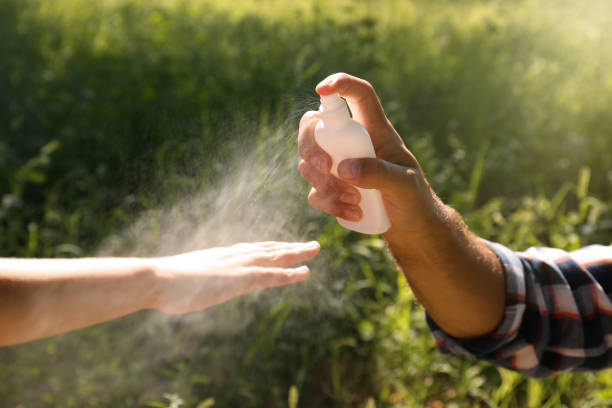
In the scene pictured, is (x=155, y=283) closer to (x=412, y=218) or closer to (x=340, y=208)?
(x=340, y=208)

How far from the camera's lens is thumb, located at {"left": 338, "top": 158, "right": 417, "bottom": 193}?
1170 mm

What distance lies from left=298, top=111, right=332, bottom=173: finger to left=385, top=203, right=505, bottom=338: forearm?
31 centimetres

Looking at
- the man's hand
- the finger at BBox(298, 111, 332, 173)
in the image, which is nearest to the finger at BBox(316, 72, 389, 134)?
the man's hand

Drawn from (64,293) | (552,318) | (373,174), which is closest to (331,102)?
(373,174)

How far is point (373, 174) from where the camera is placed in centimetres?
118

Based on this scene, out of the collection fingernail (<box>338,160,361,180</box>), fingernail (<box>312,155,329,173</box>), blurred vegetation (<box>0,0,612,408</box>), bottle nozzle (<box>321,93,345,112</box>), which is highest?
bottle nozzle (<box>321,93,345,112</box>)

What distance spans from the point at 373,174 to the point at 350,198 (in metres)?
0.20

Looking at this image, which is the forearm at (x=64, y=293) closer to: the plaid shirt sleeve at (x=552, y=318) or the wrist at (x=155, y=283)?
the wrist at (x=155, y=283)

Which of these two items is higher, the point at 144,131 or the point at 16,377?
the point at 144,131

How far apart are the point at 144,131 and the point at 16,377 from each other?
183 cm

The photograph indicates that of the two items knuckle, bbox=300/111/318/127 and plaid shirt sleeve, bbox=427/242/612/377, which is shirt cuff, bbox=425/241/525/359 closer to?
plaid shirt sleeve, bbox=427/242/612/377

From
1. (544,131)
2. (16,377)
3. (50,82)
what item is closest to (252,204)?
(16,377)

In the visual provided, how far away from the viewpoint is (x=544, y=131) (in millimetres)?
4250

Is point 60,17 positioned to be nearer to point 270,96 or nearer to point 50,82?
point 50,82
